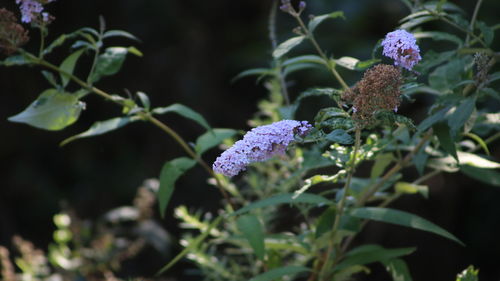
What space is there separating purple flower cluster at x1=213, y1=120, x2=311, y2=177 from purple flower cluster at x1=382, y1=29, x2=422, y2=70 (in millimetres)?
127

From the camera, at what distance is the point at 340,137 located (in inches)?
25.1

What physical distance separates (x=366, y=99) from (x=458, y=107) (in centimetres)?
20

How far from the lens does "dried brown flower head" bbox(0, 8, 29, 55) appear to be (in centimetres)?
80

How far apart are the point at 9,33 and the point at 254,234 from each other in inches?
16.7

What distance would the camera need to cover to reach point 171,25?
8.96 feet

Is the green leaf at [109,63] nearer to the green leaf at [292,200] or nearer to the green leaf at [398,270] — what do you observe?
the green leaf at [292,200]

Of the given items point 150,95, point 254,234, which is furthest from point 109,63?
point 150,95

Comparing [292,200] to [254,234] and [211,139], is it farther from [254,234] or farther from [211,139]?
[211,139]

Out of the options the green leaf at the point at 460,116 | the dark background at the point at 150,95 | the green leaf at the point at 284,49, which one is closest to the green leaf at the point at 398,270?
the green leaf at the point at 460,116

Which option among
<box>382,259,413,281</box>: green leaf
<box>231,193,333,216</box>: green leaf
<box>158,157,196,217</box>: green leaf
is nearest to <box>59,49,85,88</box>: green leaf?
<box>158,157,196,217</box>: green leaf

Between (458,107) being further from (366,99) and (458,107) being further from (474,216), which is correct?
(474,216)

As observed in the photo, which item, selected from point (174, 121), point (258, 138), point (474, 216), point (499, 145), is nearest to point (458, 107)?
point (258, 138)

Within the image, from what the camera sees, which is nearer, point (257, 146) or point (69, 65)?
point (257, 146)

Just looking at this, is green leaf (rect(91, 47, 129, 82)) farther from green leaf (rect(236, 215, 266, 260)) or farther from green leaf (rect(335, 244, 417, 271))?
green leaf (rect(335, 244, 417, 271))
